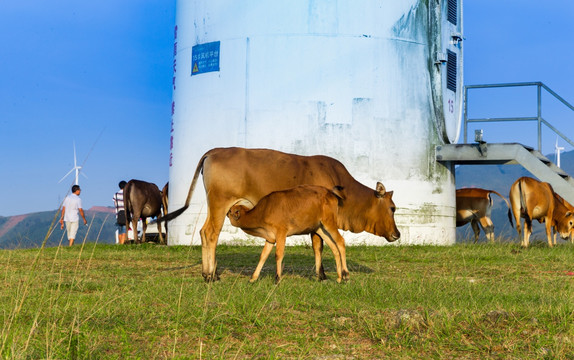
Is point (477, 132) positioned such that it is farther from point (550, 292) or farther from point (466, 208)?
point (550, 292)

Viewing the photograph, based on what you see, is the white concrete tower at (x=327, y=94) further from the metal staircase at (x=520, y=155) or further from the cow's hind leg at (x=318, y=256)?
the cow's hind leg at (x=318, y=256)

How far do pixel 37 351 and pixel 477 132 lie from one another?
16396 mm

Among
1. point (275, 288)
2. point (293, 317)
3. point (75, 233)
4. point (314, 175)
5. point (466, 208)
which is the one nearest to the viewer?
point (293, 317)

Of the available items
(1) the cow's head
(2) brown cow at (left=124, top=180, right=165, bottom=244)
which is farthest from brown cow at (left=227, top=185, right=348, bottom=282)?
(2) brown cow at (left=124, top=180, right=165, bottom=244)

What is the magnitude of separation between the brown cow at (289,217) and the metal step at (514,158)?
1093cm

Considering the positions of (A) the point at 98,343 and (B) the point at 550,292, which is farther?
(B) the point at 550,292

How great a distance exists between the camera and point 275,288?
28.5ft

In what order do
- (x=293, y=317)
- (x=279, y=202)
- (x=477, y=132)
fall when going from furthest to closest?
(x=477, y=132) < (x=279, y=202) < (x=293, y=317)

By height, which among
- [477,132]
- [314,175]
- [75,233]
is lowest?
[75,233]

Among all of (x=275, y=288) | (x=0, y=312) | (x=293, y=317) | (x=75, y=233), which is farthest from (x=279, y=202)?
(x=75, y=233)

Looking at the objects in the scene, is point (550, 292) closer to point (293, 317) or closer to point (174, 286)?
point (293, 317)

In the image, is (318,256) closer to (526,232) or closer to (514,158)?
(526,232)

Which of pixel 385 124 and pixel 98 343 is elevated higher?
pixel 385 124

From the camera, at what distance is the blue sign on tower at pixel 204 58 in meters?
20.7
